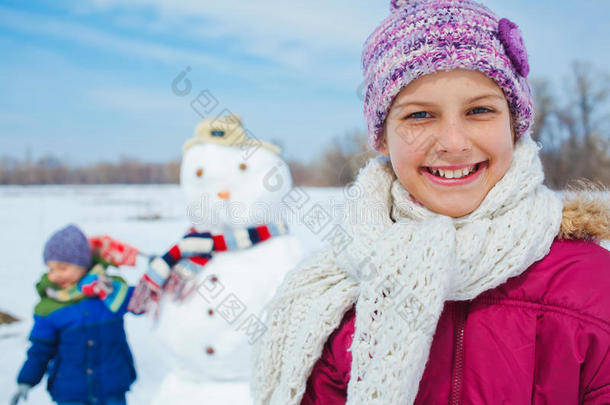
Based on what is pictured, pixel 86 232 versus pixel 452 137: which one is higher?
pixel 452 137

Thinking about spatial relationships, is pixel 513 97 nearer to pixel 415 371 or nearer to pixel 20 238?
pixel 415 371

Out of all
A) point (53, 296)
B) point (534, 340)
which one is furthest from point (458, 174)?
point (53, 296)

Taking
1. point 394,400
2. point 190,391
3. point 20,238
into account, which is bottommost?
point 20,238

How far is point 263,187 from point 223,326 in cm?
78

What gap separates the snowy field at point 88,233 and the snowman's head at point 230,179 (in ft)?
0.85

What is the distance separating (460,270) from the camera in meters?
0.95

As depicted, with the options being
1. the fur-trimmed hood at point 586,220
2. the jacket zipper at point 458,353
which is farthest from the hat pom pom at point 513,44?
the jacket zipper at point 458,353

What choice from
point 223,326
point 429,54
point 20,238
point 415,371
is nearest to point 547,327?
point 415,371

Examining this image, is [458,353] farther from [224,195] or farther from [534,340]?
[224,195]

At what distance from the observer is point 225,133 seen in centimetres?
270

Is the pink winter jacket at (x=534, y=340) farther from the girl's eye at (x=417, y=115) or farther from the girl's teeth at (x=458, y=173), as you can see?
the girl's eye at (x=417, y=115)

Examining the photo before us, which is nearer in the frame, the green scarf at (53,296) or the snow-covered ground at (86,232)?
the green scarf at (53,296)

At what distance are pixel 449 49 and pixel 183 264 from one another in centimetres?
196

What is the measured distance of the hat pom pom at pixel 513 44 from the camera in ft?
3.45
